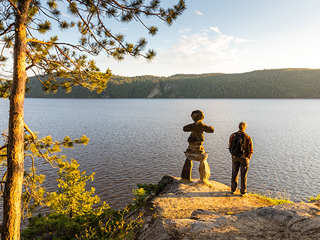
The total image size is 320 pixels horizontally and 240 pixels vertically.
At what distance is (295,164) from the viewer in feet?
65.0

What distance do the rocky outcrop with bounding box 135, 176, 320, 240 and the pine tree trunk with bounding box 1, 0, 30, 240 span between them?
310 centimetres

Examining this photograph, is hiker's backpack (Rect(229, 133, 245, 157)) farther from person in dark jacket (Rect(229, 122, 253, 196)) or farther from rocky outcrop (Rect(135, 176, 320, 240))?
rocky outcrop (Rect(135, 176, 320, 240))

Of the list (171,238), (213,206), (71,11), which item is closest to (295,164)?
(213,206)

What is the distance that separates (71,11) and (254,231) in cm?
760

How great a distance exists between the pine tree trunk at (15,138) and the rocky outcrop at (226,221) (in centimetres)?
310

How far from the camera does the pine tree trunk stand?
4953 millimetres

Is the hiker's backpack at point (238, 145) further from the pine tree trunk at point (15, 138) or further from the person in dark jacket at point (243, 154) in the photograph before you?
the pine tree trunk at point (15, 138)

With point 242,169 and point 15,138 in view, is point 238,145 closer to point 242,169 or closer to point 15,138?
point 242,169

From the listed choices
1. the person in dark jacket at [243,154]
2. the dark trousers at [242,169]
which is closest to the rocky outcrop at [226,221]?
the dark trousers at [242,169]

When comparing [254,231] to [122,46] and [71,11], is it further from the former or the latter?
[71,11]

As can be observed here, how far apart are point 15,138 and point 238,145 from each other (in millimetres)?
6879

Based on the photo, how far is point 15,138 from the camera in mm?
5016

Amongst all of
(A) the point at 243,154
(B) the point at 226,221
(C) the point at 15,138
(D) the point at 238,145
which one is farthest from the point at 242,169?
(C) the point at 15,138

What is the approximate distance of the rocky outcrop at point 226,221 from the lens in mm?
4582
